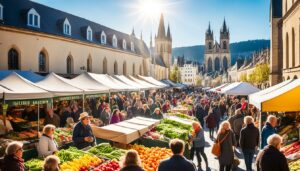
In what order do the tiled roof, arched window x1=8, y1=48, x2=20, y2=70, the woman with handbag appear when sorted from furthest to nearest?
1. the tiled roof
2. arched window x1=8, y1=48, x2=20, y2=70
3. the woman with handbag

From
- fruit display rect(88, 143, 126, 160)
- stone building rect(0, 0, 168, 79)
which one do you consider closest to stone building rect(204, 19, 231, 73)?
stone building rect(0, 0, 168, 79)

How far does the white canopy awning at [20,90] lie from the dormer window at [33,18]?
15333 millimetres

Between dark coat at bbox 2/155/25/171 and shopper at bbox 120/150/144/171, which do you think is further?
dark coat at bbox 2/155/25/171

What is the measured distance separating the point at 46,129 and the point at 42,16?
24850mm

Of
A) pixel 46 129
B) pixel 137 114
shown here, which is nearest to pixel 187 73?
pixel 137 114

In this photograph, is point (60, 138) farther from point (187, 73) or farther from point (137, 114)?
point (187, 73)

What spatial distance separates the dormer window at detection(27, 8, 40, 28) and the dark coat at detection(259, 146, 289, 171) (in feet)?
81.4

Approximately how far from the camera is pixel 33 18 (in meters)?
26.7

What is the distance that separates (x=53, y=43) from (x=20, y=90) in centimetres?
1813

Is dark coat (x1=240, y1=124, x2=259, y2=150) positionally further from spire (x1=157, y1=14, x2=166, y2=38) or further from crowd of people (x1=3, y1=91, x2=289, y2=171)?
spire (x1=157, y1=14, x2=166, y2=38)

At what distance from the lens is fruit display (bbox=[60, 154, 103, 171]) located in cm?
692

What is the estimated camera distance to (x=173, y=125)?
13.0m

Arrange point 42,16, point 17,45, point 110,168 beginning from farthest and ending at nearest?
point 42,16 → point 17,45 → point 110,168

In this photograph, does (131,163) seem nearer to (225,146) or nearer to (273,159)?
(273,159)
